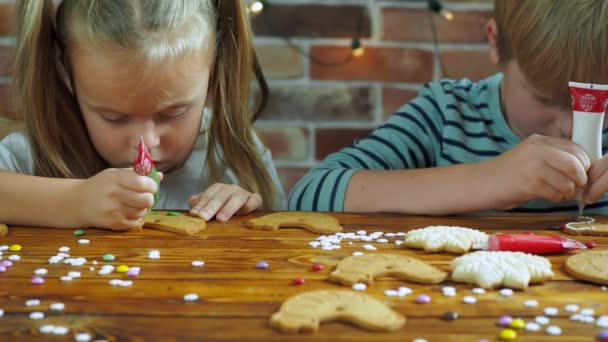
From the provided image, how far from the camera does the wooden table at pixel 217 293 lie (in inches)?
26.5

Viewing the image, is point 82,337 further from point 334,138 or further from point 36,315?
point 334,138

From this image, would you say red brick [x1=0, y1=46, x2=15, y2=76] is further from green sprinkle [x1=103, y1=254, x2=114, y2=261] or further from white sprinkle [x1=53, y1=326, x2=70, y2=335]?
white sprinkle [x1=53, y1=326, x2=70, y2=335]

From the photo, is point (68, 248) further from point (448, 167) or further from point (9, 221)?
point (448, 167)

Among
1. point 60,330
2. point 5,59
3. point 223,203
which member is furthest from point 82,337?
point 5,59

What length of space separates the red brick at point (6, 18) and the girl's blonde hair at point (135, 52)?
2.74 feet

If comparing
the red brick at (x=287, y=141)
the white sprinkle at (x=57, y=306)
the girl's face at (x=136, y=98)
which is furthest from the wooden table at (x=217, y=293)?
the red brick at (x=287, y=141)

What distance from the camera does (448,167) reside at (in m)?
1.36

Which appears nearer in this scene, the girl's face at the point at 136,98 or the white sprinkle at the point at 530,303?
the white sprinkle at the point at 530,303

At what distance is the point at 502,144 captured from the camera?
163 cm

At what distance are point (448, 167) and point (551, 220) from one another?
23 cm

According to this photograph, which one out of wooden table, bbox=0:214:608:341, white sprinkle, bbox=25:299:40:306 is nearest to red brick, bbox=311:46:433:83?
wooden table, bbox=0:214:608:341

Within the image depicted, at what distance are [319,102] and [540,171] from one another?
1.13 metres

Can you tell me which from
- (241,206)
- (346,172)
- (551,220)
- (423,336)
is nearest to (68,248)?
(241,206)

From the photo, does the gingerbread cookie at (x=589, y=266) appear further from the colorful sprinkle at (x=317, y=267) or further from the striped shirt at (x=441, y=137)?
the striped shirt at (x=441, y=137)
